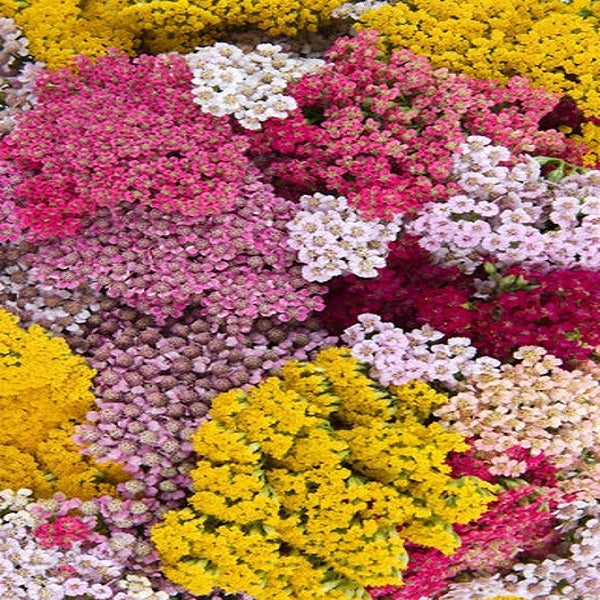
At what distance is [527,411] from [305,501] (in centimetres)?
53

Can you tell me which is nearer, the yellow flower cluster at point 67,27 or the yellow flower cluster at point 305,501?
the yellow flower cluster at point 305,501

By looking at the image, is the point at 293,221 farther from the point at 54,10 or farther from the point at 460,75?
the point at 54,10

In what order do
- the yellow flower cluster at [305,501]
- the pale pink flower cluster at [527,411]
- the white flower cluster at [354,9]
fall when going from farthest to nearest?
the white flower cluster at [354,9] → the pale pink flower cluster at [527,411] → the yellow flower cluster at [305,501]

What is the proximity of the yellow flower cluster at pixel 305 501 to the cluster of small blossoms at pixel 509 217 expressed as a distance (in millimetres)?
408

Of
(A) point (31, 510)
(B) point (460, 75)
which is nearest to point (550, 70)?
(B) point (460, 75)

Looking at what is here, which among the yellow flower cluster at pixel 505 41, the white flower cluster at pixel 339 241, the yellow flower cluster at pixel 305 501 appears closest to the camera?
the yellow flower cluster at pixel 305 501

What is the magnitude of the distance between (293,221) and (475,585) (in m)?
1.04

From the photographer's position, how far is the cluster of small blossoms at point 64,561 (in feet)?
5.91

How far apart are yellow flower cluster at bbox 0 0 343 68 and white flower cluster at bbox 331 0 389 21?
0.12ft

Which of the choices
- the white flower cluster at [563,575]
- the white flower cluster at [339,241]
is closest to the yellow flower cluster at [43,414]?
the white flower cluster at [339,241]

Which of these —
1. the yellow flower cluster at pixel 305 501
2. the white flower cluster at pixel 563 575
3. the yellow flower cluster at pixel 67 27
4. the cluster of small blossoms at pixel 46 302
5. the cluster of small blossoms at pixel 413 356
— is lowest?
the white flower cluster at pixel 563 575

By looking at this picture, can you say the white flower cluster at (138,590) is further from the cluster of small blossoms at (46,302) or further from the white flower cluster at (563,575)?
the white flower cluster at (563,575)

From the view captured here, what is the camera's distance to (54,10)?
8.02 feet

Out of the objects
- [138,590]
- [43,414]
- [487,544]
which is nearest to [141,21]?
[43,414]
